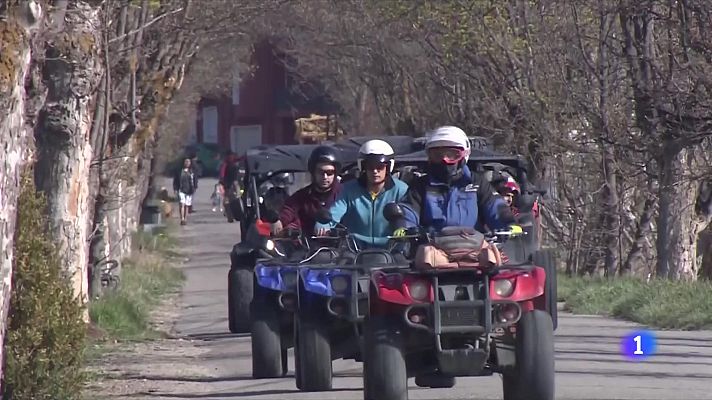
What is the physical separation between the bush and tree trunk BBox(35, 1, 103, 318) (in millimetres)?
4084

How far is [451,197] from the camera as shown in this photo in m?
9.86

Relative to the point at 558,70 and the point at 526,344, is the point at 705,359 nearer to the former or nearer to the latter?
the point at 526,344

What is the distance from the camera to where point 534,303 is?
9.41m

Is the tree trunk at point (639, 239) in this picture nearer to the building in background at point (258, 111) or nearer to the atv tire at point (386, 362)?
the atv tire at point (386, 362)

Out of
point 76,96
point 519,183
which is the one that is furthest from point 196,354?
point 519,183

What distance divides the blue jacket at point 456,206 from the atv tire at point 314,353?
1.32 m

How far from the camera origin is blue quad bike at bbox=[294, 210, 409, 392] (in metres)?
10.2

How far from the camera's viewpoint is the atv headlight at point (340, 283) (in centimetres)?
1021

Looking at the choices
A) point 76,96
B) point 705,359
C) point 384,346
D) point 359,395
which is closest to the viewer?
point 384,346

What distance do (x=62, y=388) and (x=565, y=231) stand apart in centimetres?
1597

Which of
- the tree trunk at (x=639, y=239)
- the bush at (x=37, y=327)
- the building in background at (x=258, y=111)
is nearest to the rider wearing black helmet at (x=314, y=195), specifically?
the bush at (x=37, y=327)

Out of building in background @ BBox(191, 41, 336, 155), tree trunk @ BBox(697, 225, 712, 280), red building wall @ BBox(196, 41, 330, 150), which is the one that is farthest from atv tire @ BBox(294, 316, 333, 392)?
red building wall @ BBox(196, 41, 330, 150)

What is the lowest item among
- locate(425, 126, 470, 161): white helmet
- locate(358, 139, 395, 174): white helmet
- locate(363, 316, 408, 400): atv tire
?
locate(363, 316, 408, 400): atv tire

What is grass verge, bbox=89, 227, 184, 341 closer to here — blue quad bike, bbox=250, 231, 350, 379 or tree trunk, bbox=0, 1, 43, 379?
blue quad bike, bbox=250, 231, 350, 379
